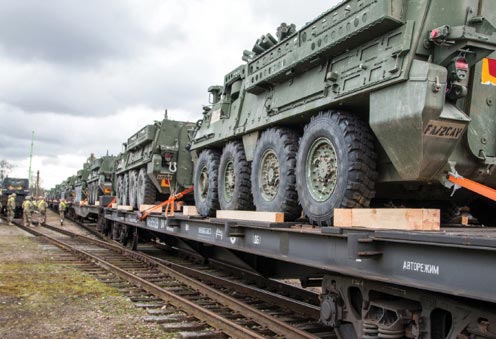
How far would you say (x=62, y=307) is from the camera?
7449 millimetres

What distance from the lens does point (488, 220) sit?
21.1 feet

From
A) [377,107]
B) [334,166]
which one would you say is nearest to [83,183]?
[334,166]

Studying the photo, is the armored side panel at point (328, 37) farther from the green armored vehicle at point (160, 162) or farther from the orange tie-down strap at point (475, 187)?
the green armored vehicle at point (160, 162)

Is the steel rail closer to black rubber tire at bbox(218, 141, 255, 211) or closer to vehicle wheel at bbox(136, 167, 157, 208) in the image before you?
black rubber tire at bbox(218, 141, 255, 211)

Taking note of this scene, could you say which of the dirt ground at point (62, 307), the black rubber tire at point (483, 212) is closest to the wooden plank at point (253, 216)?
the dirt ground at point (62, 307)

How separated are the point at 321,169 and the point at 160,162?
327 inches

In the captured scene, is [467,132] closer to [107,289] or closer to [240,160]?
[240,160]

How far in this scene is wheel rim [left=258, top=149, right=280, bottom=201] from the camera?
6.82 metres

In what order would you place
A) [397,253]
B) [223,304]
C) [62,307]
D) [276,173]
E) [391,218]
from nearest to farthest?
[397,253]
[391,218]
[276,173]
[62,307]
[223,304]

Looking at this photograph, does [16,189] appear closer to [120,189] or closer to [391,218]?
[120,189]

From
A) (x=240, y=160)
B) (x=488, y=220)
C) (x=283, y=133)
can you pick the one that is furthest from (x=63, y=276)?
(x=488, y=220)

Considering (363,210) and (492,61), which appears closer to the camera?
(363,210)

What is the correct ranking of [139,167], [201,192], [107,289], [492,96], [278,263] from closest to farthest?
[492,96]
[278,263]
[107,289]
[201,192]
[139,167]

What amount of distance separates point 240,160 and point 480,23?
4222mm
